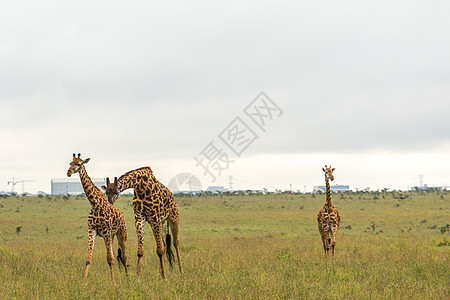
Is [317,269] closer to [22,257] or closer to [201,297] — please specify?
[201,297]

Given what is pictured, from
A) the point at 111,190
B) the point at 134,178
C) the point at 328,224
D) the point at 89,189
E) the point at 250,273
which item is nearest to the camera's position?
the point at 111,190

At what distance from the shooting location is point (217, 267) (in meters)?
12.4

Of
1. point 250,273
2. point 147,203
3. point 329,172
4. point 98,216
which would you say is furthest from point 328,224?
point 98,216

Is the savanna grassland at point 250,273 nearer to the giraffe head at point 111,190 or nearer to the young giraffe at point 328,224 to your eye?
the young giraffe at point 328,224

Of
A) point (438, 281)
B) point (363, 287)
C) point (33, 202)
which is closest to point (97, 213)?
point (363, 287)

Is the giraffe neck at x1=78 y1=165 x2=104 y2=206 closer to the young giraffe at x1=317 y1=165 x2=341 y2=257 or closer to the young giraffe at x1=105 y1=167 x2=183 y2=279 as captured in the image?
the young giraffe at x1=105 y1=167 x2=183 y2=279

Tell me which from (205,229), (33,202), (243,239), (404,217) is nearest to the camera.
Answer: (243,239)

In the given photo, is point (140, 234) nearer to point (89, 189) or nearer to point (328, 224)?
point (89, 189)

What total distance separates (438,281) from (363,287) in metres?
2.04

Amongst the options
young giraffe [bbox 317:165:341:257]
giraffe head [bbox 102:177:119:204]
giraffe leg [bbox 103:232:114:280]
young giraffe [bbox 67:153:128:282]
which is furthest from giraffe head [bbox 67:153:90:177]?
young giraffe [bbox 317:165:341:257]

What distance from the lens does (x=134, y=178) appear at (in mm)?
10523

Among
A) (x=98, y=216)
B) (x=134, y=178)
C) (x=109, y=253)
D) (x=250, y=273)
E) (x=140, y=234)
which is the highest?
(x=134, y=178)

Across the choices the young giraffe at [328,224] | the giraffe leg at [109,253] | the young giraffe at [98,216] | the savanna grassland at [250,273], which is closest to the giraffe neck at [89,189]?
the young giraffe at [98,216]

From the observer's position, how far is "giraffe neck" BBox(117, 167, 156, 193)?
392 inches
